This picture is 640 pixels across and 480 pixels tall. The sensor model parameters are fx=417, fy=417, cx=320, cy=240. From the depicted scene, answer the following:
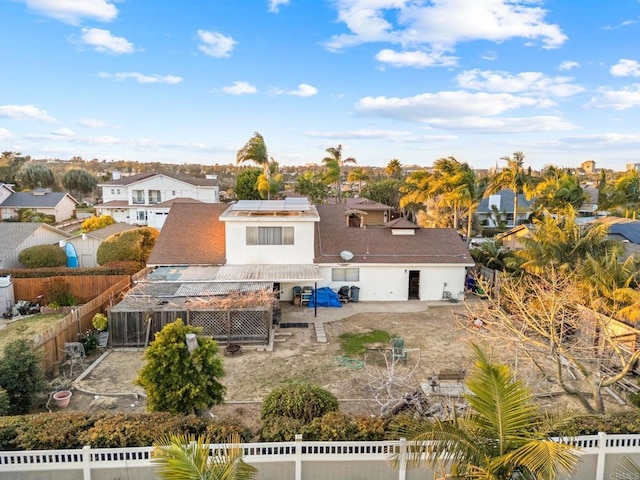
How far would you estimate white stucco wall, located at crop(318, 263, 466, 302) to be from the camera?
86.3 ft

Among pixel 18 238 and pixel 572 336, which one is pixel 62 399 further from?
pixel 18 238

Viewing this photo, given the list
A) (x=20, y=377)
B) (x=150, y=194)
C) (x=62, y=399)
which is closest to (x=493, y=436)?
(x=62, y=399)

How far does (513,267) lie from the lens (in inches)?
995

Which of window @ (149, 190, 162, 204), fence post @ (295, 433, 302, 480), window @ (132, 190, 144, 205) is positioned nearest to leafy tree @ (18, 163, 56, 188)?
window @ (132, 190, 144, 205)

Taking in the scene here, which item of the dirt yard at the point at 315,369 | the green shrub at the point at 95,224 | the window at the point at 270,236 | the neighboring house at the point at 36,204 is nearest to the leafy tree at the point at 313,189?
the green shrub at the point at 95,224

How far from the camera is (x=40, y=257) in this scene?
29.2m

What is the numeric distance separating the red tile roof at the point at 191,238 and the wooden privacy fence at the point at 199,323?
6775mm

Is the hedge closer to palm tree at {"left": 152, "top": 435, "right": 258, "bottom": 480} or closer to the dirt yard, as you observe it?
the dirt yard

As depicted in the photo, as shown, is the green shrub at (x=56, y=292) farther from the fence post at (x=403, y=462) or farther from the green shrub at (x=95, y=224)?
the fence post at (x=403, y=462)

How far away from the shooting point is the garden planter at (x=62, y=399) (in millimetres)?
13531

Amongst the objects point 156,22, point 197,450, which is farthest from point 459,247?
point 197,450

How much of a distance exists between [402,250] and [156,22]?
19757 millimetres

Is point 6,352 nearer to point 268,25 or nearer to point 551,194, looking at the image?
point 268,25

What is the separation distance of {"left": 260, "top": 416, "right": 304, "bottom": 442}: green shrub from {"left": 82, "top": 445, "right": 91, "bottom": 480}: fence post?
3.54m
